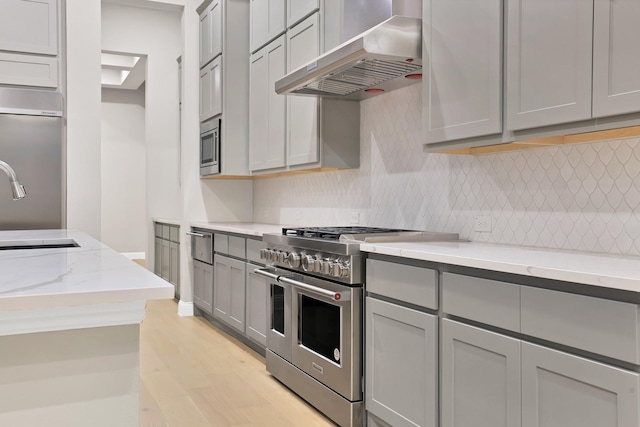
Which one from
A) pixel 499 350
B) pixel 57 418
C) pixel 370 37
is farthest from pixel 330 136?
pixel 57 418

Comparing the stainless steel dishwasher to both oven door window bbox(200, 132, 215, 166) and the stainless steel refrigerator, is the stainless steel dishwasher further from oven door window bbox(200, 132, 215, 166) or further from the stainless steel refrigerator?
the stainless steel refrigerator

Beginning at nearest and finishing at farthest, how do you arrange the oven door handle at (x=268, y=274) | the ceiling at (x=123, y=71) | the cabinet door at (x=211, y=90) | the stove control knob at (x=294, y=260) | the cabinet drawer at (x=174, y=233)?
the stove control knob at (x=294, y=260)
the oven door handle at (x=268, y=274)
the cabinet door at (x=211, y=90)
the cabinet drawer at (x=174, y=233)
the ceiling at (x=123, y=71)

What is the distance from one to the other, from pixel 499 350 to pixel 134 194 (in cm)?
928

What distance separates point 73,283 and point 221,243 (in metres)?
3.38

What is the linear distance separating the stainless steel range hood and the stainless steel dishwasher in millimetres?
1924

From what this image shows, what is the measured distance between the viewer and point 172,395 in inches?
126

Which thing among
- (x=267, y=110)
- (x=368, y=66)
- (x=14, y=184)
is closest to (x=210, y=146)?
(x=267, y=110)

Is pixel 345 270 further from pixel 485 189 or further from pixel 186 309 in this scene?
pixel 186 309

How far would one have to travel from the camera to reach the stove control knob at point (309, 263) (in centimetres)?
290

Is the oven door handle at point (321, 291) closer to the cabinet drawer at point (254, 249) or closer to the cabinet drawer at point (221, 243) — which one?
the cabinet drawer at point (254, 249)

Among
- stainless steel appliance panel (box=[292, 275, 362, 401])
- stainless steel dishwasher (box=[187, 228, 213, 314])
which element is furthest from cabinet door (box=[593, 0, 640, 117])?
stainless steel dishwasher (box=[187, 228, 213, 314])

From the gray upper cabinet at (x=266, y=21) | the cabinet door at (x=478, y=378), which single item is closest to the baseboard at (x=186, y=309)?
the gray upper cabinet at (x=266, y=21)

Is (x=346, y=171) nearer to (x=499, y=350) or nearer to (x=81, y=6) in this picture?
(x=499, y=350)

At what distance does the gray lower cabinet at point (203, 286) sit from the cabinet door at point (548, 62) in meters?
3.38
